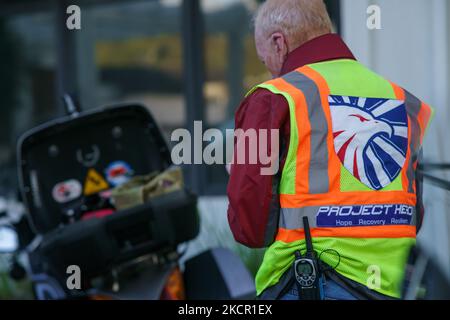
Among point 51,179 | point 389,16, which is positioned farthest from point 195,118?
point 51,179

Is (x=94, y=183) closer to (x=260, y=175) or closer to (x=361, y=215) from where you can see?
(x=260, y=175)

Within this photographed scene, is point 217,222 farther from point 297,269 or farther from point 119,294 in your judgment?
point 297,269

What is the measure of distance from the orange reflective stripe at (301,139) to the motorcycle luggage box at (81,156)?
1314mm

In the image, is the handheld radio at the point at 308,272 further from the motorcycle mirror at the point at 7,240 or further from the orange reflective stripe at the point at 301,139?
the motorcycle mirror at the point at 7,240

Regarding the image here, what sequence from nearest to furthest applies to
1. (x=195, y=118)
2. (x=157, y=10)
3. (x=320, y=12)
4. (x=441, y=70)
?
(x=320, y=12), (x=441, y=70), (x=195, y=118), (x=157, y=10)

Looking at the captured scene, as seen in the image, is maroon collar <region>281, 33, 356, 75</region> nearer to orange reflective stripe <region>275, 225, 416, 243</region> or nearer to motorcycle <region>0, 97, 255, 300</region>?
orange reflective stripe <region>275, 225, 416, 243</region>

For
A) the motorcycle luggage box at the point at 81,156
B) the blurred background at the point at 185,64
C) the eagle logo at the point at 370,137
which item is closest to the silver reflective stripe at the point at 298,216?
the eagle logo at the point at 370,137


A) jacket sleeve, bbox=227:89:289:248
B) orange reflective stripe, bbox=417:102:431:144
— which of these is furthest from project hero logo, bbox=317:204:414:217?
orange reflective stripe, bbox=417:102:431:144

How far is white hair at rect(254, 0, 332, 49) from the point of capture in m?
2.20

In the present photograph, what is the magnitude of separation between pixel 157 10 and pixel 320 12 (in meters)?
4.03

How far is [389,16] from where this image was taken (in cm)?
411

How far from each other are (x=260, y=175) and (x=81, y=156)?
140cm

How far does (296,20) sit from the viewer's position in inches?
86.4

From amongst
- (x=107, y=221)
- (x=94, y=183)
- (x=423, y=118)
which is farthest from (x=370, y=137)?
(x=94, y=183)
